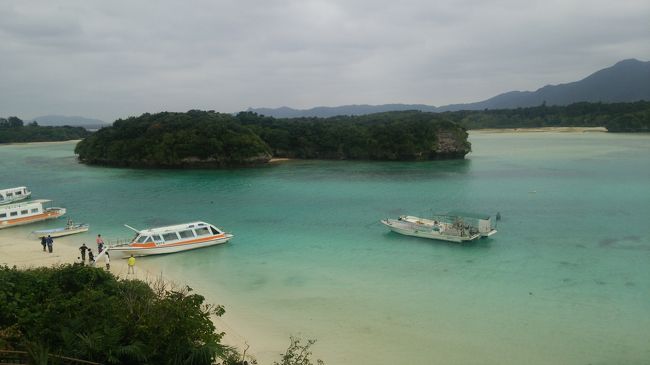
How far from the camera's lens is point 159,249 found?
21766 mm

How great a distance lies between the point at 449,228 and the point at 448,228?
0.16ft

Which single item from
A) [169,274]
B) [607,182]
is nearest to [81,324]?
[169,274]

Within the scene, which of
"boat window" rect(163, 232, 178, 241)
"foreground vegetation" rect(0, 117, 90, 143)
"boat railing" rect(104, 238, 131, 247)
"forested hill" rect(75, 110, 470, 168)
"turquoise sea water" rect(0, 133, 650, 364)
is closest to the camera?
"turquoise sea water" rect(0, 133, 650, 364)

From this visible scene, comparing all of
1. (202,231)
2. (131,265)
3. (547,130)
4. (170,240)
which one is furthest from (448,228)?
(547,130)

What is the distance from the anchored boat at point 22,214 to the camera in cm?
2880

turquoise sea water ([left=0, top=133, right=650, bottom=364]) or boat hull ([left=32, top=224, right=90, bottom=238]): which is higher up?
boat hull ([left=32, top=224, right=90, bottom=238])

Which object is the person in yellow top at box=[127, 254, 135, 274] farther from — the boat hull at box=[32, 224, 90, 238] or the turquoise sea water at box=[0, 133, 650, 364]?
the boat hull at box=[32, 224, 90, 238]

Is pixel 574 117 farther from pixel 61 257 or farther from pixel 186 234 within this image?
pixel 61 257

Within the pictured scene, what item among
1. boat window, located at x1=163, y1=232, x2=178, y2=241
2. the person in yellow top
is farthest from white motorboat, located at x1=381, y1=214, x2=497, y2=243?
the person in yellow top

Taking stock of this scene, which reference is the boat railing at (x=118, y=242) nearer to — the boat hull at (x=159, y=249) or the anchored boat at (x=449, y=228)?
the boat hull at (x=159, y=249)

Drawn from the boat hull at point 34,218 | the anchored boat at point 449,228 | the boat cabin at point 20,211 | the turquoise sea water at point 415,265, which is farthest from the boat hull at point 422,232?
the boat cabin at point 20,211

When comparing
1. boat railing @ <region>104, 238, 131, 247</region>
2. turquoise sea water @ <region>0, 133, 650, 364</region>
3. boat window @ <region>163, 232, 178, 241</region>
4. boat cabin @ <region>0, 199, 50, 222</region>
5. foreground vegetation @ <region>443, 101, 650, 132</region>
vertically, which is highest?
foreground vegetation @ <region>443, 101, 650, 132</region>

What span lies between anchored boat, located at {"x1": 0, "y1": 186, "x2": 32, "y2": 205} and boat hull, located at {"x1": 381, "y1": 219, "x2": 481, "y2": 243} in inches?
1183

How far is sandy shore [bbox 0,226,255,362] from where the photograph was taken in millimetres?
18531
